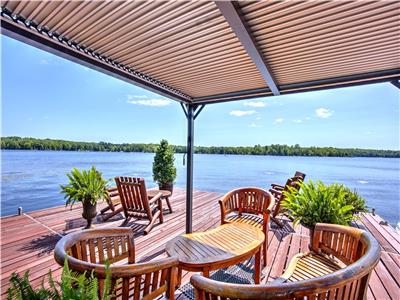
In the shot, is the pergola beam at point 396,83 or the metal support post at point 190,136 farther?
the metal support post at point 190,136

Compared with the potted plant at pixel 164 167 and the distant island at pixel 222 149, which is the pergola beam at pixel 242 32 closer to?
the distant island at pixel 222 149

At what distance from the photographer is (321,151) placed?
8.95m

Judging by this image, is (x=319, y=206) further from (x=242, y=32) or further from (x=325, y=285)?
(x=242, y=32)

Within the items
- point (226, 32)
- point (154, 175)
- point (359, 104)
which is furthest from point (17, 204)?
point (359, 104)

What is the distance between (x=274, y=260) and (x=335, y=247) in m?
1.31

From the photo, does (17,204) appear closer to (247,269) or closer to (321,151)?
(247,269)

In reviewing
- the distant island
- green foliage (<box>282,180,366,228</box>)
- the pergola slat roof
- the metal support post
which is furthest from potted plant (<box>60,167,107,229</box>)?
the distant island

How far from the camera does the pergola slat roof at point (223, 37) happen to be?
5.13ft

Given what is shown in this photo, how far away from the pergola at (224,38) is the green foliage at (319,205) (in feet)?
4.19

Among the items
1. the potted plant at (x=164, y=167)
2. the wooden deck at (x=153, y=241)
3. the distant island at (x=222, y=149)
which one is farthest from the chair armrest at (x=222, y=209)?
the potted plant at (x=164, y=167)

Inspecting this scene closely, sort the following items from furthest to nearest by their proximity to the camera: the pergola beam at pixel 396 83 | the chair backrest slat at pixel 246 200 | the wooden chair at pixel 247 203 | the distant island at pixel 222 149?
the distant island at pixel 222 149, the chair backrest slat at pixel 246 200, the wooden chair at pixel 247 203, the pergola beam at pixel 396 83

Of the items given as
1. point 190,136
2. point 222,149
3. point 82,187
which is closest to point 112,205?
point 82,187

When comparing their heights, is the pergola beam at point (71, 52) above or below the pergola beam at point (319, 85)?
above

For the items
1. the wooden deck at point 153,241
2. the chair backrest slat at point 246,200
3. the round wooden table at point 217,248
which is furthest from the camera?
the chair backrest slat at point 246,200
